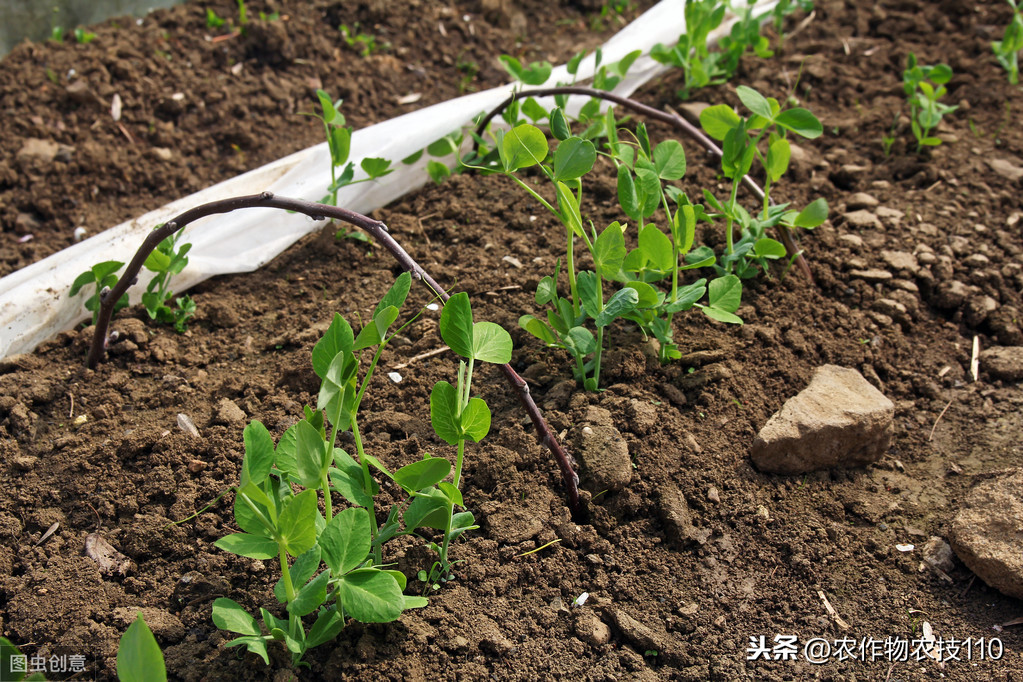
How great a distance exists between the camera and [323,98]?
75.9 inches

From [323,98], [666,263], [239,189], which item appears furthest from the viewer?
[239,189]

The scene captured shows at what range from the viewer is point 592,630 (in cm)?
136

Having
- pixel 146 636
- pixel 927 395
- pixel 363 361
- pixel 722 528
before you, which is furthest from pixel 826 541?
pixel 146 636

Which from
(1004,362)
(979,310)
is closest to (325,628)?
(1004,362)

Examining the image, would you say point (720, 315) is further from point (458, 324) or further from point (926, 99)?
point (926, 99)

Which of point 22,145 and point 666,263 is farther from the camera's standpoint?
point 22,145

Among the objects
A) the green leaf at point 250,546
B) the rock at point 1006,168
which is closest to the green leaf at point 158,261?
the green leaf at point 250,546

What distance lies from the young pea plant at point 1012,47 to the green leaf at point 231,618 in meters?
2.95

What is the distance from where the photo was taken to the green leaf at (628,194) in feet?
5.29

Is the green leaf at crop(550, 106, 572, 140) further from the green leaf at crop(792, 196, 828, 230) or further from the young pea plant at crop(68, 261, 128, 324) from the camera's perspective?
the young pea plant at crop(68, 261, 128, 324)

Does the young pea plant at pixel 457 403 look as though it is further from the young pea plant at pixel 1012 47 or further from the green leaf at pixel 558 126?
the young pea plant at pixel 1012 47

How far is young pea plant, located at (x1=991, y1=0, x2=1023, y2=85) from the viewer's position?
8.57 ft

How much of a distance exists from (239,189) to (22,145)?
105cm

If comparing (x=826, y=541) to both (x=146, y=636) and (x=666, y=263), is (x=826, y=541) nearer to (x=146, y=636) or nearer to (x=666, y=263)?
(x=666, y=263)
